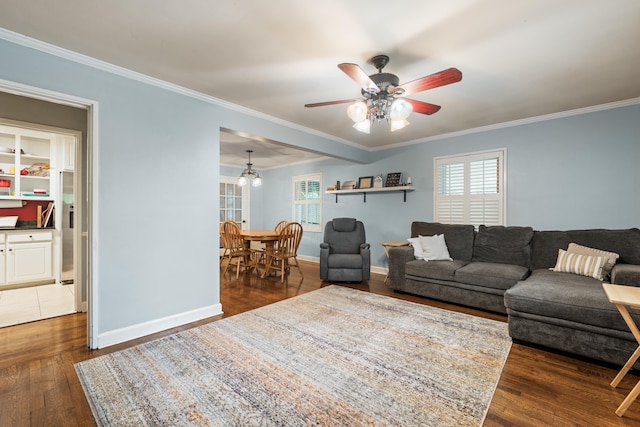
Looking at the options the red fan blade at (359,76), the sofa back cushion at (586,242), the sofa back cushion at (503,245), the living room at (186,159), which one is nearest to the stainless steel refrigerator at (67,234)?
the living room at (186,159)

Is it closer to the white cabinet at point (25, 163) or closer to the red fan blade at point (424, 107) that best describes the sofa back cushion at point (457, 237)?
the red fan blade at point (424, 107)

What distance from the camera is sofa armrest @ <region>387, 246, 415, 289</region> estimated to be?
4000 mm

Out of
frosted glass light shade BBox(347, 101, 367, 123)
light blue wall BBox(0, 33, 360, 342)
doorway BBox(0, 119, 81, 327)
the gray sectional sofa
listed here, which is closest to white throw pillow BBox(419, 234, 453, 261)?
the gray sectional sofa

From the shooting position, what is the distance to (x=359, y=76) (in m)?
1.96

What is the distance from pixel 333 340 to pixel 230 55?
2.55 m

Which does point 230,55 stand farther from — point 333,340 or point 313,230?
point 313,230

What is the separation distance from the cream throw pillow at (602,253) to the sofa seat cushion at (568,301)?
0.18 m

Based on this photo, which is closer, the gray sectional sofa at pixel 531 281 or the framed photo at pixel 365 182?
the gray sectional sofa at pixel 531 281

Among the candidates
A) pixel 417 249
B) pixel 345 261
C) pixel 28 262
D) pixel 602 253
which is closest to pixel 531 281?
pixel 602 253

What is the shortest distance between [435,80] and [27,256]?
18.8ft

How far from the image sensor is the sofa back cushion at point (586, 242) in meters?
2.97

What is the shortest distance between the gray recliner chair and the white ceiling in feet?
8.09

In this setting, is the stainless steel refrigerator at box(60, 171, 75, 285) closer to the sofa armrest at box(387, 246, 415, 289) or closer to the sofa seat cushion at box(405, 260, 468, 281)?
the sofa armrest at box(387, 246, 415, 289)

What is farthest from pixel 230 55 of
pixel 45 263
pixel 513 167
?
pixel 45 263
